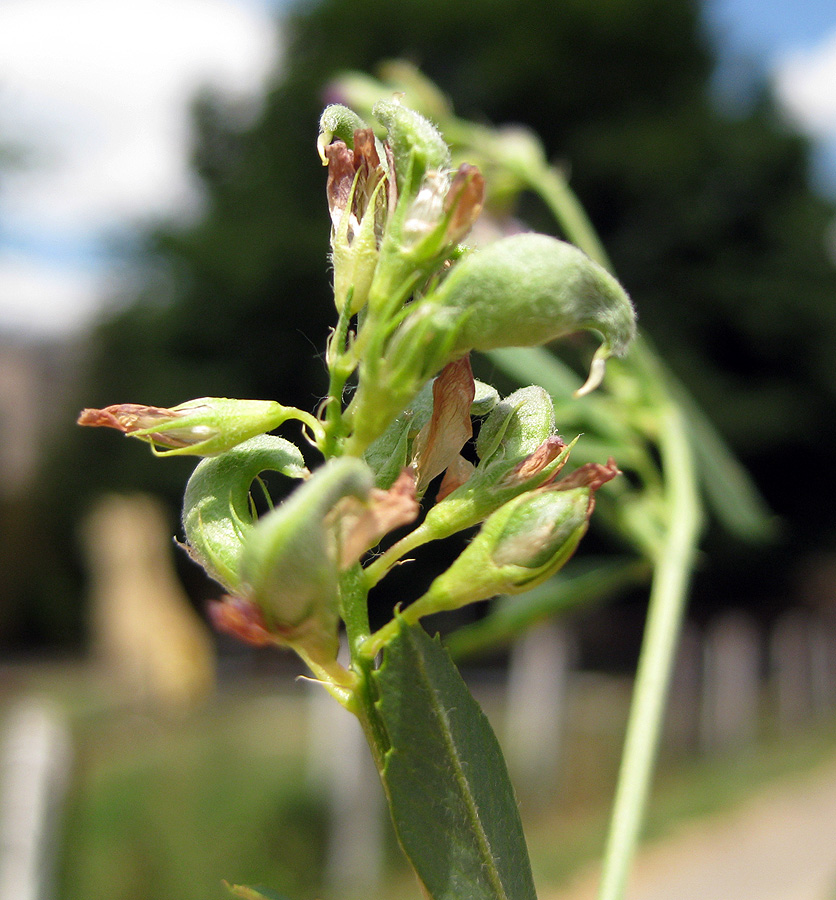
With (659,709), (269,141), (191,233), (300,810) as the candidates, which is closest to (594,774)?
(300,810)

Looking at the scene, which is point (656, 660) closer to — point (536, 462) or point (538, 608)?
point (538, 608)

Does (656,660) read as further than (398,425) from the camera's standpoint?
Yes

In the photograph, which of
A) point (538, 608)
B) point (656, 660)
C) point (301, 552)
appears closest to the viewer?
point (301, 552)

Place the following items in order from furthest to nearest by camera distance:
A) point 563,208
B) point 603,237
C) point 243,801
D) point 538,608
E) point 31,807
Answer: point 603,237 < point 243,801 < point 31,807 < point 563,208 < point 538,608

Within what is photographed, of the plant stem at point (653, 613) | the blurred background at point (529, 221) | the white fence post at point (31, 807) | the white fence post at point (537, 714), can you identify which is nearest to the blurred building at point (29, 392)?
the blurred background at point (529, 221)

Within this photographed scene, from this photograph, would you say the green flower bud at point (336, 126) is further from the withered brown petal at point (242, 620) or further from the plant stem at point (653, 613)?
the plant stem at point (653, 613)

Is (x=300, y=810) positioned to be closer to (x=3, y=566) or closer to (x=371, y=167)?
(x=371, y=167)

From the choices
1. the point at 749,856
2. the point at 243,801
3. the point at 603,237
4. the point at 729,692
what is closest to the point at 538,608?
the point at 243,801

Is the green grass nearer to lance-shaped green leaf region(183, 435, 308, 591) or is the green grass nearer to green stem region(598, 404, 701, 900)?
green stem region(598, 404, 701, 900)
